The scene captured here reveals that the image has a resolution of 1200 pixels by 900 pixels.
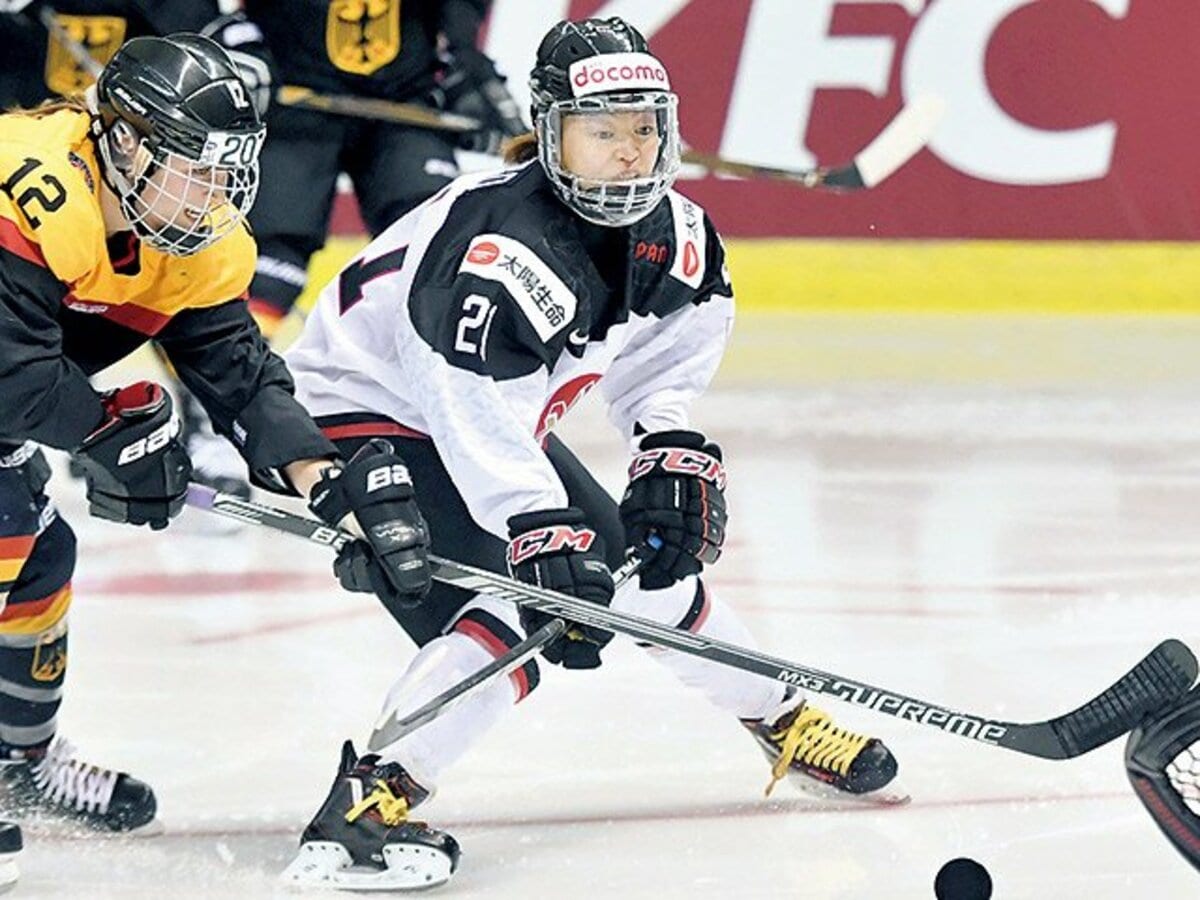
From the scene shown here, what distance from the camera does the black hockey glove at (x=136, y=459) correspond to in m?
2.54

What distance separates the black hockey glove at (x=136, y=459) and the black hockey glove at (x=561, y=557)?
14.3 inches

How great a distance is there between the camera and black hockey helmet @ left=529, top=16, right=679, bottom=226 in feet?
8.94

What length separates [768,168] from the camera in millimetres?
5191

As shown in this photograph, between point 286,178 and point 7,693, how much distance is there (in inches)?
79.4

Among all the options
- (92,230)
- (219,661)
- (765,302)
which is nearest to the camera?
(92,230)

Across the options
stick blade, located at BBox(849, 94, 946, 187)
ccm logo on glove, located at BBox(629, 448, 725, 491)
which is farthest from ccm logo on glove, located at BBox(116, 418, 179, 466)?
stick blade, located at BBox(849, 94, 946, 187)

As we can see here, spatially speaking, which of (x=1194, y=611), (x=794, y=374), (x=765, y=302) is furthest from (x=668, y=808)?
(x=765, y=302)

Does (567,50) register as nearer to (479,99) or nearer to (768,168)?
(479,99)

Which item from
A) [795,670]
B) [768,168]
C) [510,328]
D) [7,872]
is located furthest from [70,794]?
[768,168]

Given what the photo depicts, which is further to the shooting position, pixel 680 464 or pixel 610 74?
pixel 680 464

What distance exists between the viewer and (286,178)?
4.71m

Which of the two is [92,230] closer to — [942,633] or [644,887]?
[644,887]

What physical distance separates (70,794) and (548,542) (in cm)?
70

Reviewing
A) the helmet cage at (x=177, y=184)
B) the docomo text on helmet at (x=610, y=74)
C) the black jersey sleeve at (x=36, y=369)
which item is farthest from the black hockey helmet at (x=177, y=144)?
the docomo text on helmet at (x=610, y=74)
